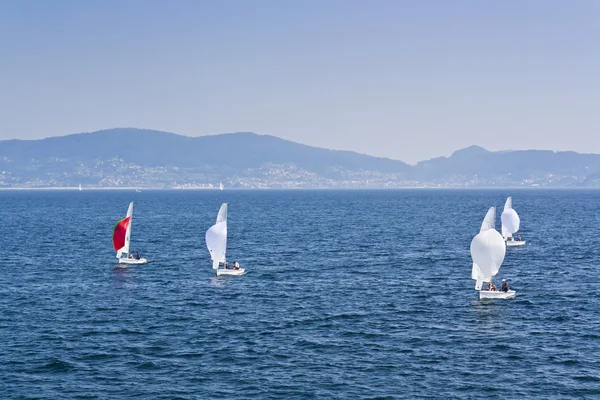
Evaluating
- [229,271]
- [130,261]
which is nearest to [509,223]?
[229,271]

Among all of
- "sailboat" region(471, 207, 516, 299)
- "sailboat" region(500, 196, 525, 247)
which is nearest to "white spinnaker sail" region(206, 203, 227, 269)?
"sailboat" region(471, 207, 516, 299)

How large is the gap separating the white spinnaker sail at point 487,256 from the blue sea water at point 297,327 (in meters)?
3.51

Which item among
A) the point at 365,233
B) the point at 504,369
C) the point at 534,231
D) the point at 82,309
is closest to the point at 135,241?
the point at 365,233

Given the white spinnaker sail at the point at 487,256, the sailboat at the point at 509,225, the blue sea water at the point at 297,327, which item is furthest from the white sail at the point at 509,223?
the white spinnaker sail at the point at 487,256

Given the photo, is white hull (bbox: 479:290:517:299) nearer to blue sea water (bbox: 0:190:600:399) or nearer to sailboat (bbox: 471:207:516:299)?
blue sea water (bbox: 0:190:600:399)

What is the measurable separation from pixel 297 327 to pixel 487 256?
80.8 ft

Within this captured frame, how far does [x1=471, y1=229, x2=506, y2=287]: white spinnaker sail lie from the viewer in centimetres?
7869

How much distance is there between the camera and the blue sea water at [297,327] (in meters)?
49.6

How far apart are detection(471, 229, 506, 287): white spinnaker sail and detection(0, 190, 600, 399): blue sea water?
3.51 meters

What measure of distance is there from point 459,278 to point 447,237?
2210 inches

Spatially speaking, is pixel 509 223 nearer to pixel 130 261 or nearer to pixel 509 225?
pixel 509 225

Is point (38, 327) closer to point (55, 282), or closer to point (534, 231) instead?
point (55, 282)

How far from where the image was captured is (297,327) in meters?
64.8

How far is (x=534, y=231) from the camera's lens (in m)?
160
